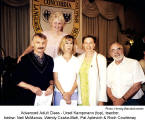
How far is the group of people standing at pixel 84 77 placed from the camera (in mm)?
1476

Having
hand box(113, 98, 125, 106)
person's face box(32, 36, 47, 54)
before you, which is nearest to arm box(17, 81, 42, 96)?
person's face box(32, 36, 47, 54)

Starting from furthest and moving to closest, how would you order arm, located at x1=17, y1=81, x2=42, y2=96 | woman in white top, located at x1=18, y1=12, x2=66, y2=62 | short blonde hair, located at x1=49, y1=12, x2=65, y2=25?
short blonde hair, located at x1=49, y1=12, x2=65, y2=25 < woman in white top, located at x1=18, y1=12, x2=66, y2=62 < arm, located at x1=17, y1=81, x2=42, y2=96

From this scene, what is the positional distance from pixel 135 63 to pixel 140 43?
0.39m

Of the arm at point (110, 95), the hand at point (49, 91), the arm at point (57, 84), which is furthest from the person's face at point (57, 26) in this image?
the arm at point (110, 95)

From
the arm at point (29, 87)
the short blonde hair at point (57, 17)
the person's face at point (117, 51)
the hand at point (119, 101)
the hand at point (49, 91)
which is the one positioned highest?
the short blonde hair at point (57, 17)

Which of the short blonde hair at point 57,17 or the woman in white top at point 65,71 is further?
the short blonde hair at point 57,17

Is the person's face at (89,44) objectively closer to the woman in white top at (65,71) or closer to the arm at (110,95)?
the woman in white top at (65,71)

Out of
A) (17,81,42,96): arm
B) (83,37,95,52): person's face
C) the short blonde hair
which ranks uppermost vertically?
the short blonde hair

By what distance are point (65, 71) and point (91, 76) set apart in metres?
0.23

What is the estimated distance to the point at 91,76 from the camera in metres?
1.50

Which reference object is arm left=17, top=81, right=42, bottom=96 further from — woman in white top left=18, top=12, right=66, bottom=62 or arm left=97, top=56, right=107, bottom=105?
arm left=97, top=56, right=107, bottom=105

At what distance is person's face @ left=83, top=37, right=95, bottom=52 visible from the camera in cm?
150

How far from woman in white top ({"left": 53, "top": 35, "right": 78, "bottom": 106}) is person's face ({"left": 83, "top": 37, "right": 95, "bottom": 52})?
113mm

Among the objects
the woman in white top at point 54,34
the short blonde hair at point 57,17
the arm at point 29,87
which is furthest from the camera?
the short blonde hair at point 57,17
